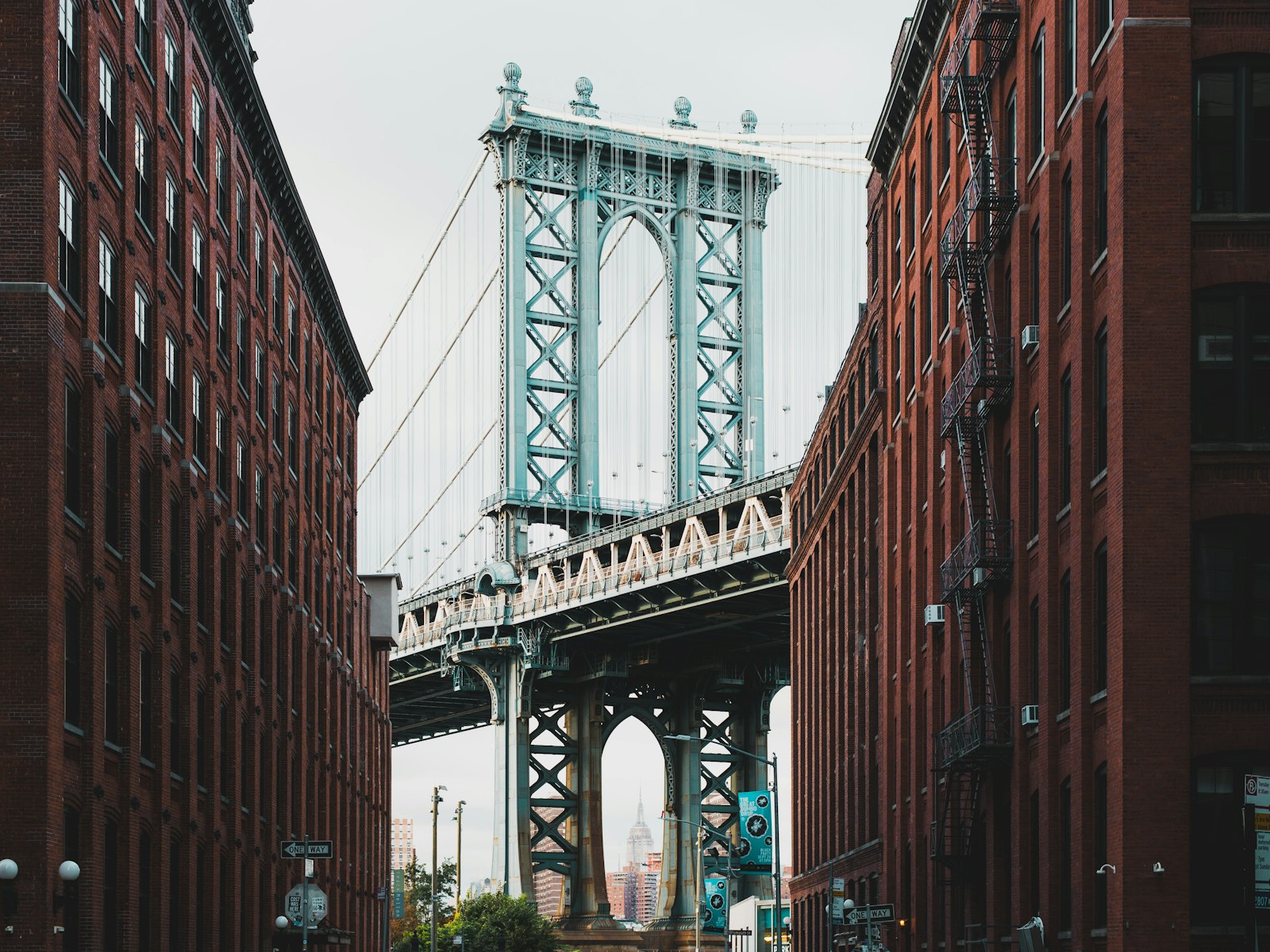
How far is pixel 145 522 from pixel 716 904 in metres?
69.2

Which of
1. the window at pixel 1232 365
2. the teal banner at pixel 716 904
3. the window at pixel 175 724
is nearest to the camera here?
the window at pixel 1232 365

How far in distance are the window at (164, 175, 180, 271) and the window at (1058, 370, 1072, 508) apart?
1886 cm

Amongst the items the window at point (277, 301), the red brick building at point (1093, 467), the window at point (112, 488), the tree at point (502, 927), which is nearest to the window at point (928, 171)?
the red brick building at point (1093, 467)

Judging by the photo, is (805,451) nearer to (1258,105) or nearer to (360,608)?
(360,608)

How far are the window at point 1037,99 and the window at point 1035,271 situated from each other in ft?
4.39

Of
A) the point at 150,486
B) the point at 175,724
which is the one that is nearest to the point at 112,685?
the point at 150,486

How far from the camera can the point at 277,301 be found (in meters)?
66.1

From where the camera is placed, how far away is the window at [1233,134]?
111 ft

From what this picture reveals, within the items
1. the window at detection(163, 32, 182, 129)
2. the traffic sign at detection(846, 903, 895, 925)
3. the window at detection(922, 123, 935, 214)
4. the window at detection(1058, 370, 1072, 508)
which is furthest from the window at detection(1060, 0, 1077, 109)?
the traffic sign at detection(846, 903, 895, 925)

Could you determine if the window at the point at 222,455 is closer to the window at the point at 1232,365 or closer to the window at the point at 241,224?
the window at the point at 241,224

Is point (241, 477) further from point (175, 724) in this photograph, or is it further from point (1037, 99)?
point (1037, 99)

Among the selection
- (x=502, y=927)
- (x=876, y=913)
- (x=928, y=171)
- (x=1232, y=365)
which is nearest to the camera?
(x=1232, y=365)

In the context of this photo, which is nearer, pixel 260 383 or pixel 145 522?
pixel 145 522

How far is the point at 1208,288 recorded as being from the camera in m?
33.7
